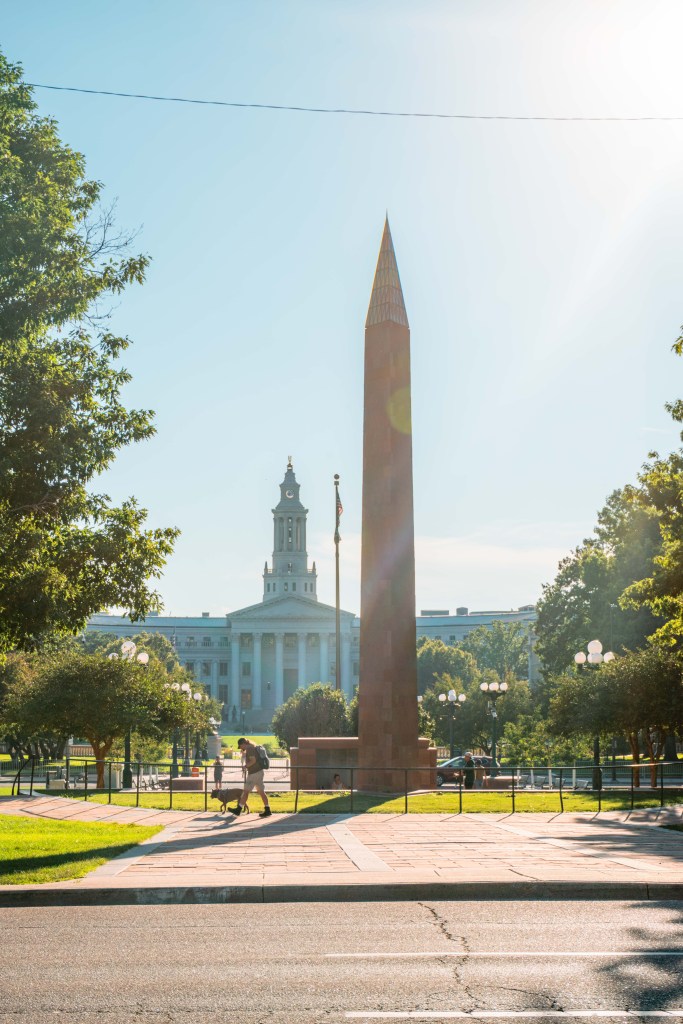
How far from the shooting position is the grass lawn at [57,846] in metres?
12.1

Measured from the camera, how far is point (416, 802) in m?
24.5

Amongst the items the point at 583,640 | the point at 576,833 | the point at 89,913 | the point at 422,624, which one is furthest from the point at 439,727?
the point at 422,624

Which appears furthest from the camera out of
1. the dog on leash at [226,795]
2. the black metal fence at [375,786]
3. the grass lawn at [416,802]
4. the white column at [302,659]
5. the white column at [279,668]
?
the white column at [302,659]

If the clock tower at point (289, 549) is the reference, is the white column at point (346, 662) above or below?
below

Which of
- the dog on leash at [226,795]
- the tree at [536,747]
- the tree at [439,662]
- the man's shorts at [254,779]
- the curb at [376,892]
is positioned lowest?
the tree at [536,747]

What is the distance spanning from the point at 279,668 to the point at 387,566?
118938 millimetres

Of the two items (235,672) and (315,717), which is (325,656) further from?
(315,717)

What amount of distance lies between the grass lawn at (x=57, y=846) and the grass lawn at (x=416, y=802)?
17.3 ft

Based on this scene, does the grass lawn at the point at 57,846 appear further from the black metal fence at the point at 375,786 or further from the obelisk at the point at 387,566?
the obelisk at the point at 387,566

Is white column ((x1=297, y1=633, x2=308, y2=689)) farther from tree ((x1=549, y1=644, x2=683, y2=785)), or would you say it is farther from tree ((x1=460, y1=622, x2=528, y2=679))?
tree ((x1=549, y1=644, x2=683, y2=785))

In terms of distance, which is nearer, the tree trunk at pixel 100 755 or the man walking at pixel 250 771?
the man walking at pixel 250 771

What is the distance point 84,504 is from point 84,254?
15.5ft

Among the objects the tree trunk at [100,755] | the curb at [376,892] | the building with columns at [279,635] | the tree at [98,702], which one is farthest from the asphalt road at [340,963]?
the building with columns at [279,635]

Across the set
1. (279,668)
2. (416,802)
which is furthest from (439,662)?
(416,802)
